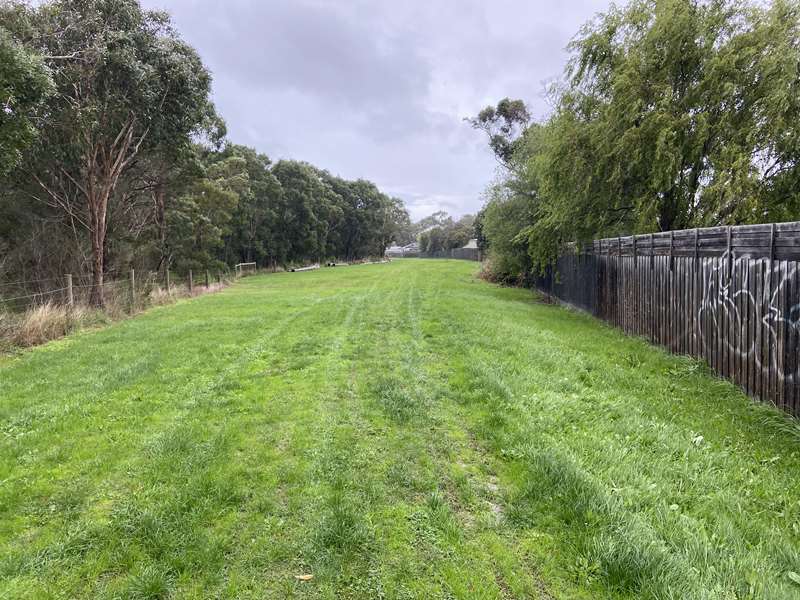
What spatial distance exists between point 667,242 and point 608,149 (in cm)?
435

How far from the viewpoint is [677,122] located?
1008cm

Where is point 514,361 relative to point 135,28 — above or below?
below

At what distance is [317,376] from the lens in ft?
21.2

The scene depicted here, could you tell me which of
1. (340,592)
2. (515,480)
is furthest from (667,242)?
(340,592)

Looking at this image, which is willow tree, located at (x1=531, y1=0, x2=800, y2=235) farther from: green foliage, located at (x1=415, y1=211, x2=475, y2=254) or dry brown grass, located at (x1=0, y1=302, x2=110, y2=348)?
green foliage, located at (x1=415, y1=211, x2=475, y2=254)

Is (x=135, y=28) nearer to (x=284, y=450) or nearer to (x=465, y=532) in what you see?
(x=284, y=450)

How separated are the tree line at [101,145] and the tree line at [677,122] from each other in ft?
38.7

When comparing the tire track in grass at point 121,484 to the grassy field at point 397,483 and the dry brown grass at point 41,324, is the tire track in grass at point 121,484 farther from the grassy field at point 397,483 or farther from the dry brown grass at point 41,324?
the dry brown grass at point 41,324

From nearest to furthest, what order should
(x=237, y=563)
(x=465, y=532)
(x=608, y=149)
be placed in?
(x=237, y=563)
(x=465, y=532)
(x=608, y=149)

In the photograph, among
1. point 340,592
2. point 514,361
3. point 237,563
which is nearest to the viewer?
point 340,592

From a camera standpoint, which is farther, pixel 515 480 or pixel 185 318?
pixel 185 318

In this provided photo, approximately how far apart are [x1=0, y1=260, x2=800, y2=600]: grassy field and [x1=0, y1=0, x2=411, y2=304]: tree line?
7031 millimetres

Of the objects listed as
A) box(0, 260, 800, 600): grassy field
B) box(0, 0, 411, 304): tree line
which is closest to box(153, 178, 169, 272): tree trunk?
box(0, 0, 411, 304): tree line

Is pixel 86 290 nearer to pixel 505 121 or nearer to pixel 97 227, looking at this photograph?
pixel 97 227
